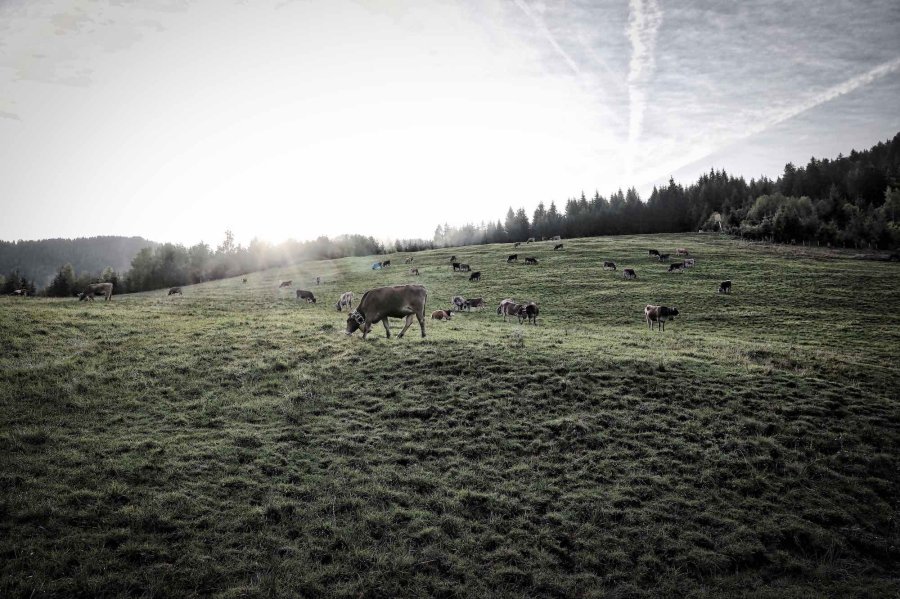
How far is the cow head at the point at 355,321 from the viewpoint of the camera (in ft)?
65.3

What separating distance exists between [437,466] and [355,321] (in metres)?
11.2

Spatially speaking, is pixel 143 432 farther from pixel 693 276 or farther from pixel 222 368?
pixel 693 276

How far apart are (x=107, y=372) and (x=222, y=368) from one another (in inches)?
139

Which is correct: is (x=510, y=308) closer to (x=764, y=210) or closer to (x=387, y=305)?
(x=387, y=305)

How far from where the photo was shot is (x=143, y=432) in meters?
11.1

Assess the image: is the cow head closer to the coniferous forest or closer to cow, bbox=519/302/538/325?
cow, bbox=519/302/538/325

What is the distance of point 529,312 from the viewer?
2902 centimetres

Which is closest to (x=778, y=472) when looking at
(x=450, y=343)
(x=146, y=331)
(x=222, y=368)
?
(x=450, y=343)

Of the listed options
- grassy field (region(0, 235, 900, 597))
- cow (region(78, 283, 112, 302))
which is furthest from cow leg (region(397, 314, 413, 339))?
cow (region(78, 283, 112, 302))

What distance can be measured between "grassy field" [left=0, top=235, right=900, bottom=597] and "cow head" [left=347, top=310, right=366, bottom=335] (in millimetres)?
950

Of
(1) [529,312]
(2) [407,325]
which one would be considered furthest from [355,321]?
(1) [529,312]

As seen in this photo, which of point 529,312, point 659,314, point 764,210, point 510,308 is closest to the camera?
point 659,314

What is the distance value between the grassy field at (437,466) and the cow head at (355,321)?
3.12 ft

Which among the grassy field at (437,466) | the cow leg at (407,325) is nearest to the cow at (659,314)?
the grassy field at (437,466)
